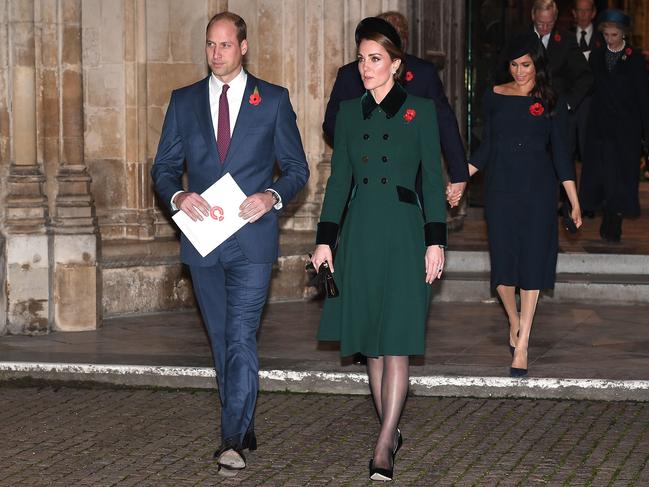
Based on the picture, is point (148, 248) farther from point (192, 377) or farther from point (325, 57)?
point (192, 377)

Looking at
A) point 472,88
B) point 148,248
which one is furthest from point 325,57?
point 472,88

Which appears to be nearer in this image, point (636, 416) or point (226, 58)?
point (226, 58)

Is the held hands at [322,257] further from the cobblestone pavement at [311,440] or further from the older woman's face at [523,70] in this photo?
the older woman's face at [523,70]

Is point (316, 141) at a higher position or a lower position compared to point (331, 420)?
higher

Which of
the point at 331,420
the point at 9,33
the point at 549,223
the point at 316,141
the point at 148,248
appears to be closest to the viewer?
the point at 331,420

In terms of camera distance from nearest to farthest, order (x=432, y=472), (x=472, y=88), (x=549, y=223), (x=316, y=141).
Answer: (x=432, y=472) → (x=549, y=223) → (x=316, y=141) → (x=472, y=88)

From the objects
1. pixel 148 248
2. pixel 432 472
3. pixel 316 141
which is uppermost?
pixel 316 141

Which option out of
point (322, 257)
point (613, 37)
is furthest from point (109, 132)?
point (322, 257)

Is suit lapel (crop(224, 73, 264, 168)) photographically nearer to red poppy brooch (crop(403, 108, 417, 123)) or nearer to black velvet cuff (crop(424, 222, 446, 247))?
red poppy brooch (crop(403, 108, 417, 123))

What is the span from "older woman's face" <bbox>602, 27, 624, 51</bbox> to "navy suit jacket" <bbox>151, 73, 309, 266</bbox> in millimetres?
6505

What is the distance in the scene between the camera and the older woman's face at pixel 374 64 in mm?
6660

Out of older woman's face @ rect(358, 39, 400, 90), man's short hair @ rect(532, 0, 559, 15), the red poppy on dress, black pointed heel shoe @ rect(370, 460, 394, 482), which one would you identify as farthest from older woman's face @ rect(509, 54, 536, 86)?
man's short hair @ rect(532, 0, 559, 15)

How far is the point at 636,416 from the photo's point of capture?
7.98 m

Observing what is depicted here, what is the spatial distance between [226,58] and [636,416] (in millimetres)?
2856
